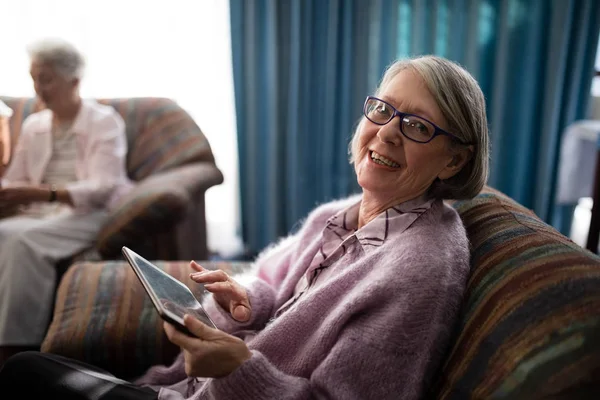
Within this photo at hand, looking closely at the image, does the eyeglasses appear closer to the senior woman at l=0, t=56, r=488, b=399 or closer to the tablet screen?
the senior woman at l=0, t=56, r=488, b=399

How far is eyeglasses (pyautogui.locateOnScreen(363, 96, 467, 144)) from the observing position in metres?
0.99

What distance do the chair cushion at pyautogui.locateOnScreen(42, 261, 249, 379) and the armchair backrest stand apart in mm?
988

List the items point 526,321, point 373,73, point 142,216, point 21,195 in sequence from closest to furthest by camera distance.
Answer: point 526,321 < point 142,216 < point 21,195 < point 373,73

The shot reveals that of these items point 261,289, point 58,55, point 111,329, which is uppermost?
point 58,55

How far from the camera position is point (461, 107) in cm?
98

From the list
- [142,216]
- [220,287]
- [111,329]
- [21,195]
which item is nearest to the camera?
[220,287]

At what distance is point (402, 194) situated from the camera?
1060 mm

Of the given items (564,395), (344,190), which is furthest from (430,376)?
(344,190)

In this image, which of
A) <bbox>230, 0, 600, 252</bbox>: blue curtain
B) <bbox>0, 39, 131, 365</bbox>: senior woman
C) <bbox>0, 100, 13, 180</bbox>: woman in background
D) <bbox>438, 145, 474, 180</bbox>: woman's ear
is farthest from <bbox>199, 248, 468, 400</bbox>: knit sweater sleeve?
<bbox>230, 0, 600, 252</bbox>: blue curtain

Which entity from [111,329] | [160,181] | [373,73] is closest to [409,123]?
[111,329]

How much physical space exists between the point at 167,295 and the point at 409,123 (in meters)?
0.54

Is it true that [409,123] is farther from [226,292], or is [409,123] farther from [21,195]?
[21,195]

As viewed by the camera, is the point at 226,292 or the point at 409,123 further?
the point at 226,292

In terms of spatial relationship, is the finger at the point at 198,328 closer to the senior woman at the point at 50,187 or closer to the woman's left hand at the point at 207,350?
the woman's left hand at the point at 207,350
